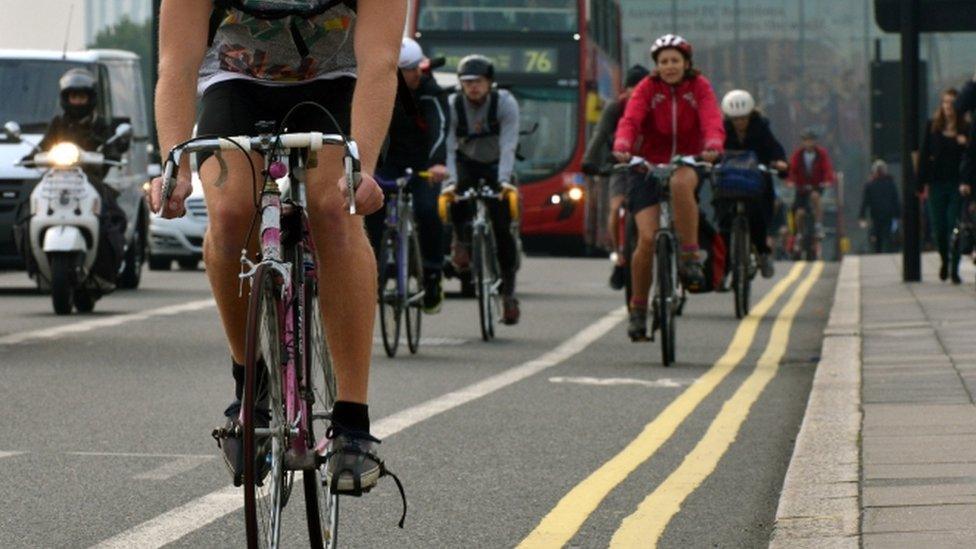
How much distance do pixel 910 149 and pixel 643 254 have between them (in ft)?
28.5

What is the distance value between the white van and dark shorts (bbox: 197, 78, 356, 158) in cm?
1309

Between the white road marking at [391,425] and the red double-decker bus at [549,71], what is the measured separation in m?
12.0

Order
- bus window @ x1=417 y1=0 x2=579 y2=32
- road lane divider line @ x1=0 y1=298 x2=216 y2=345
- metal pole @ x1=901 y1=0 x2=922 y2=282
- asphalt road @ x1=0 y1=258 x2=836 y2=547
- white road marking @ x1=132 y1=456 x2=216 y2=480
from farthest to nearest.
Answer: bus window @ x1=417 y1=0 x2=579 y2=32 → metal pole @ x1=901 y1=0 x2=922 y2=282 → road lane divider line @ x1=0 y1=298 x2=216 y2=345 → white road marking @ x1=132 y1=456 x2=216 y2=480 → asphalt road @ x1=0 y1=258 x2=836 y2=547

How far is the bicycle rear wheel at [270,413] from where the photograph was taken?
494 cm

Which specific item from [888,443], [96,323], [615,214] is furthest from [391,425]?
[96,323]

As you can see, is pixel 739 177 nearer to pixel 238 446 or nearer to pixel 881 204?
pixel 238 446

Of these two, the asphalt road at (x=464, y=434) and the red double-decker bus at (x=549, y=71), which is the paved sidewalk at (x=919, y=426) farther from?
the red double-decker bus at (x=549, y=71)

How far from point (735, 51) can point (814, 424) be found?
178 feet

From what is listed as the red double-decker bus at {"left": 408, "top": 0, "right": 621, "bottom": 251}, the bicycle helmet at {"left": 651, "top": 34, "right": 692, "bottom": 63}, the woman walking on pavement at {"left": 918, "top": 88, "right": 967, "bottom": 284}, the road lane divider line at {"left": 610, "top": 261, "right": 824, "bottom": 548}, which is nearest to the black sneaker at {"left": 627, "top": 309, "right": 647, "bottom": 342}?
the road lane divider line at {"left": 610, "top": 261, "right": 824, "bottom": 548}

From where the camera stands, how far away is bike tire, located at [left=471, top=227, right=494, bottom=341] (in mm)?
15047

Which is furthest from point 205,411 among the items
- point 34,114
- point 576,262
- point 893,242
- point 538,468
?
point 893,242

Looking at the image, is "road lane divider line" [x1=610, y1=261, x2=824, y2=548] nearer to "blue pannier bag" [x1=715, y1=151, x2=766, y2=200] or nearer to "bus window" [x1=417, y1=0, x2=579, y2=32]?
"blue pannier bag" [x1=715, y1=151, x2=766, y2=200]

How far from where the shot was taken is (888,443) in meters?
8.17

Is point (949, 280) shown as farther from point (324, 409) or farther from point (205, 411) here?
point (324, 409)
